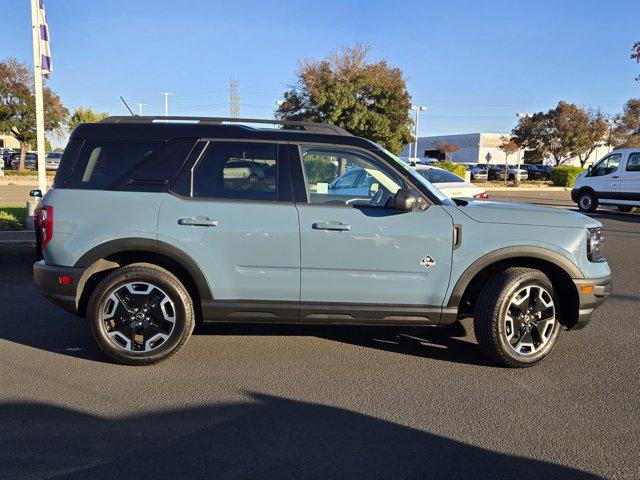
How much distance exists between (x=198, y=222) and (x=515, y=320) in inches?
105

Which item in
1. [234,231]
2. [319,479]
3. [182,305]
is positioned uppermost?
[234,231]

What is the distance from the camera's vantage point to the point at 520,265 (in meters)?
4.41

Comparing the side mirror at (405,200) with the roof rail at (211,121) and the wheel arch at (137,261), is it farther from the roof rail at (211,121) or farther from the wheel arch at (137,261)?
the wheel arch at (137,261)

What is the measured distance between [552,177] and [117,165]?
38.6 meters

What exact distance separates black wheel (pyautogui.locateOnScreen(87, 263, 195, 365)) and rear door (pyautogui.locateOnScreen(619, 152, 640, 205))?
16.5 meters

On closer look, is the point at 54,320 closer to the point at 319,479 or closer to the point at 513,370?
the point at 319,479

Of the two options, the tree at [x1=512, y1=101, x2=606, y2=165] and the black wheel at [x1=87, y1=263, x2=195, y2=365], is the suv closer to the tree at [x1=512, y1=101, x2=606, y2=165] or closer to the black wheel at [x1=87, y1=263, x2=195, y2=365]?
the black wheel at [x1=87, y1=263, x2=195, y2=365]

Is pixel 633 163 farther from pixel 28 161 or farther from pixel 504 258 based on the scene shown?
pixel 28 161

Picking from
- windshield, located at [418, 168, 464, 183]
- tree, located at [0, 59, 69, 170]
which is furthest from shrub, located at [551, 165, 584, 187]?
tree, located at [0, 59, 69, 170]

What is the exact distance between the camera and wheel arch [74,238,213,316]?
4.12 metres

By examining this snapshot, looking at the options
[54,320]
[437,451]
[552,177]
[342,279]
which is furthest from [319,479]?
[552,177]

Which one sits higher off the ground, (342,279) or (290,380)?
(342,279)

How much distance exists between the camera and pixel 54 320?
17.6ft

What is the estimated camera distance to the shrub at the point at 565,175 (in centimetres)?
3616
